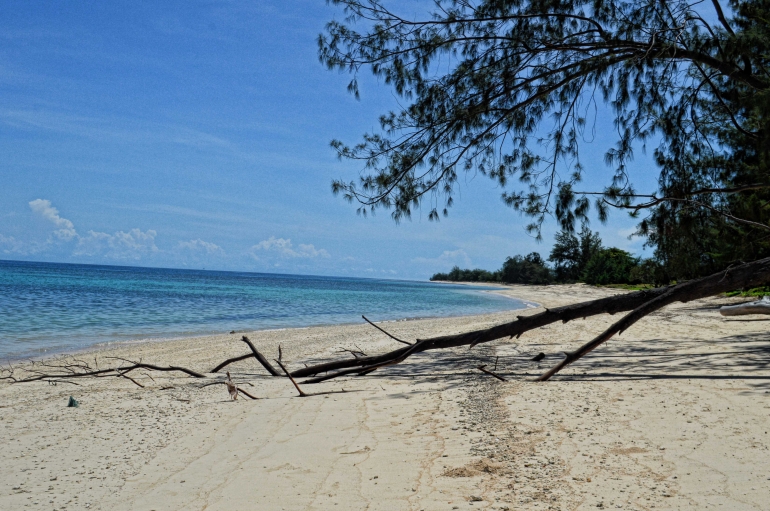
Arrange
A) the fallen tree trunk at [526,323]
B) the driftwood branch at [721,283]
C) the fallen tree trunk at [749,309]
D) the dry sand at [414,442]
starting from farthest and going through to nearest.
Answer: the fallen tree trunk at [749,309], the fallen tree trunk at [526,323], the driftwood branch at [721,283], the dry sand at [414,442]

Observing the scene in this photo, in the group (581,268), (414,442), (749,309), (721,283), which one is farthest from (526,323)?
(581,268)

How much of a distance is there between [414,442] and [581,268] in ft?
233

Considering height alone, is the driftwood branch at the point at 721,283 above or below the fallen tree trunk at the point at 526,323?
above

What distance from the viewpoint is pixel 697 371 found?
5.89 metres

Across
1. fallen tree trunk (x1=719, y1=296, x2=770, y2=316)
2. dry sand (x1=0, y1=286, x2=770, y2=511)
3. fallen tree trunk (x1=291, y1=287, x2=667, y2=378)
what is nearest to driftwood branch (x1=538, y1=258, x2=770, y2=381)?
fallen tree trunk (x1=291, y1=287, x2=667, y2=378)

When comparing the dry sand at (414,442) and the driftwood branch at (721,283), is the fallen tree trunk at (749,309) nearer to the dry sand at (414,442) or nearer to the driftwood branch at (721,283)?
the dry sand at (414,442)

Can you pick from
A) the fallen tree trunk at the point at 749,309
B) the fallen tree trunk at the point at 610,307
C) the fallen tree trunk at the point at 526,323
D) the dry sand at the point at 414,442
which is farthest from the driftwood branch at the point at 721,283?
the fallen tree trunk at the point at 749,309

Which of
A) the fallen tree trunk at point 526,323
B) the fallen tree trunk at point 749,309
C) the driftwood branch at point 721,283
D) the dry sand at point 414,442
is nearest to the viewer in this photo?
the dry sand at point 414,442

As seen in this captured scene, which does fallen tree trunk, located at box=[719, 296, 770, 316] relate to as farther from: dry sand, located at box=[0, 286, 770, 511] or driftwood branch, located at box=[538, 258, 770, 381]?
driftwood branch, located at box=[538, 258, 770, 381]

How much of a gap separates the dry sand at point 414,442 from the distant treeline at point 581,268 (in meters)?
3.66

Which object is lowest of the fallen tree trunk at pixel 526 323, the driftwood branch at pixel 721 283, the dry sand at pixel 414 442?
the dry sand at pixel 414 442

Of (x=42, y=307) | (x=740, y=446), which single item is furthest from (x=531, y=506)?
(x=42, y=307)

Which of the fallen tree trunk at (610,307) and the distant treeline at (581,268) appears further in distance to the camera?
the distant treeline at (581,268)

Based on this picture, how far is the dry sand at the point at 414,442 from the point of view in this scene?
113 inches
